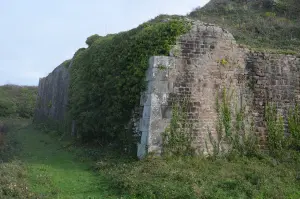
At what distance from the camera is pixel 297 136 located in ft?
37.8

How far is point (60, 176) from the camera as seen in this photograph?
366 inches

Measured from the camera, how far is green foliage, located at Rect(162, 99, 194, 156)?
10.3 metres

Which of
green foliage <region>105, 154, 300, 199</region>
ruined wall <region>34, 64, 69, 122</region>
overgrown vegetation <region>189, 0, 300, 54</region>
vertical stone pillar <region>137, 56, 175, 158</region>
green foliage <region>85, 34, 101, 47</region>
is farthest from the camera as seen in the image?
ruined wall <region>34, 64, 69, 122</region>

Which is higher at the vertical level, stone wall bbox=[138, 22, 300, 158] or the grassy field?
stone wall bbox=[138, 22, 300, 158]

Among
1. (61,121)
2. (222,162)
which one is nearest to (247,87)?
(222,162)

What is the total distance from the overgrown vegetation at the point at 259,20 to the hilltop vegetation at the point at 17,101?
18554 mm

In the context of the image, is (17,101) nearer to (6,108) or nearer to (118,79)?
(6,108)

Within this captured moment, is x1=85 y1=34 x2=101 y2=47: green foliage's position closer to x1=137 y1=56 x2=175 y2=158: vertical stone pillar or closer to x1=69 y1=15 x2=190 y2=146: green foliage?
x1=69 y1=15 x2=190 y2=146: green foliage

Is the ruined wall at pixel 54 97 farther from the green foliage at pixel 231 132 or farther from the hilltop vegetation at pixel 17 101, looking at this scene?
the green foliage at pixel 231 132

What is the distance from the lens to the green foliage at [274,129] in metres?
11.4

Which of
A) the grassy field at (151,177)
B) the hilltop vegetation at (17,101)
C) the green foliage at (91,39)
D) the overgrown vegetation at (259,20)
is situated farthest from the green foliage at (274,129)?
the hilltop vegetation at (17,101)

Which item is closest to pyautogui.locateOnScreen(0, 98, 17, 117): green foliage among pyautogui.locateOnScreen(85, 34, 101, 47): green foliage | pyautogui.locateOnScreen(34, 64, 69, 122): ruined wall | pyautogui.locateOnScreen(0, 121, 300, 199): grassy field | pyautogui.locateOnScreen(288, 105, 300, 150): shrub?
pyautogui.locateOnScreen(34, 64, 69, 122): ruined wall

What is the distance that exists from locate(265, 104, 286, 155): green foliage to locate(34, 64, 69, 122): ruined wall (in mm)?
10455

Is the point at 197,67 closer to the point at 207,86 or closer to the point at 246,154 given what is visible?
the point at 207,86
